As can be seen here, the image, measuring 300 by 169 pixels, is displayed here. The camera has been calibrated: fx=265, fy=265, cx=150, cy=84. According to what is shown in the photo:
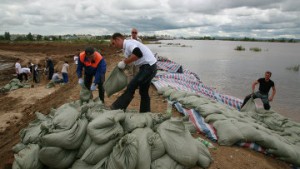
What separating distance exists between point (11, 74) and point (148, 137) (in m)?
15.4

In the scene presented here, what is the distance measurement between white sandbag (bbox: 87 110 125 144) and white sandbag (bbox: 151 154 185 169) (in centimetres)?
54

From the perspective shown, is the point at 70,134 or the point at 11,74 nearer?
the point at 70,134

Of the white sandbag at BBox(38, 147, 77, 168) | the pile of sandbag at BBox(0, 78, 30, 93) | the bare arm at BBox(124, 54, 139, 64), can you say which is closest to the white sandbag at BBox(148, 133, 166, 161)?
the white sandbag at BBox(38, 147, 77, 168)

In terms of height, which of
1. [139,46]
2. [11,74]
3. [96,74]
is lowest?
[11,74]

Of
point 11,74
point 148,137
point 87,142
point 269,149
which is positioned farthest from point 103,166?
point 11,74

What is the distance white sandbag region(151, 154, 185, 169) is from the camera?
306cm

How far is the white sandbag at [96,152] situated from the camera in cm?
306

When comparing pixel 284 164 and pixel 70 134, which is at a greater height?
pixel 70 134

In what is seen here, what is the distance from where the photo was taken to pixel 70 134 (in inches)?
123

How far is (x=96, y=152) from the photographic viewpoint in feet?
10.1

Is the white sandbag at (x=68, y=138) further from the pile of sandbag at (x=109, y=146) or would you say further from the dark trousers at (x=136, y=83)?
the dark trousers at (x=136, y=83)

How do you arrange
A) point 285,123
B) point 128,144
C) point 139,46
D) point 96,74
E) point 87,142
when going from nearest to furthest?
1. point 128,144
2. point 87,142
3. point 139,46
4. point 96,74
5. point 285,123

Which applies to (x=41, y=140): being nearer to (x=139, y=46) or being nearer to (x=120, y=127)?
(x=120, y=127)

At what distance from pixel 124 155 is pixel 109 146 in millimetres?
249
